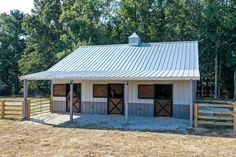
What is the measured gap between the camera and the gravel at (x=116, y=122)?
38.7 ft

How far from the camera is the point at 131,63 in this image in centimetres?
1597

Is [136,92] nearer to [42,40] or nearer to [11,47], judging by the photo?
[42,40]

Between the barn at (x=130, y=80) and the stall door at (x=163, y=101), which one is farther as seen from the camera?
the stall door at (x=163, y=101)

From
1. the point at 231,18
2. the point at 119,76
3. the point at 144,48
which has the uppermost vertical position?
the point at 231,18

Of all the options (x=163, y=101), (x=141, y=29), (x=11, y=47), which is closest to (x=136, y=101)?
(x=163, y=101)

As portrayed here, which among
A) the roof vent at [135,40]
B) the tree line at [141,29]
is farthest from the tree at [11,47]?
the roof vent at [135,40]

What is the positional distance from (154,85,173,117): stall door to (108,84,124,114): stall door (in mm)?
1866

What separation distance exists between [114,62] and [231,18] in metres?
17.2

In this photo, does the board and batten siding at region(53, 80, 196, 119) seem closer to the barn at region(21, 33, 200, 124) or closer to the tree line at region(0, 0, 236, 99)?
the barn at region(21, 33, 200, 124)

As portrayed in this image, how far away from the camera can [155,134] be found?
1054cm

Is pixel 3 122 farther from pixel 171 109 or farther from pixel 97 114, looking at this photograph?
pixel 171 109

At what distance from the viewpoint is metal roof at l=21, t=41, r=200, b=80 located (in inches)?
525

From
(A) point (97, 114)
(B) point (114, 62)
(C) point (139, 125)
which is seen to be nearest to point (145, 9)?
(B) point (114, 62)

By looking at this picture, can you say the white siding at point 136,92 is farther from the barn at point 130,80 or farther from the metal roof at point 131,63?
the metal roof at point 131,63
